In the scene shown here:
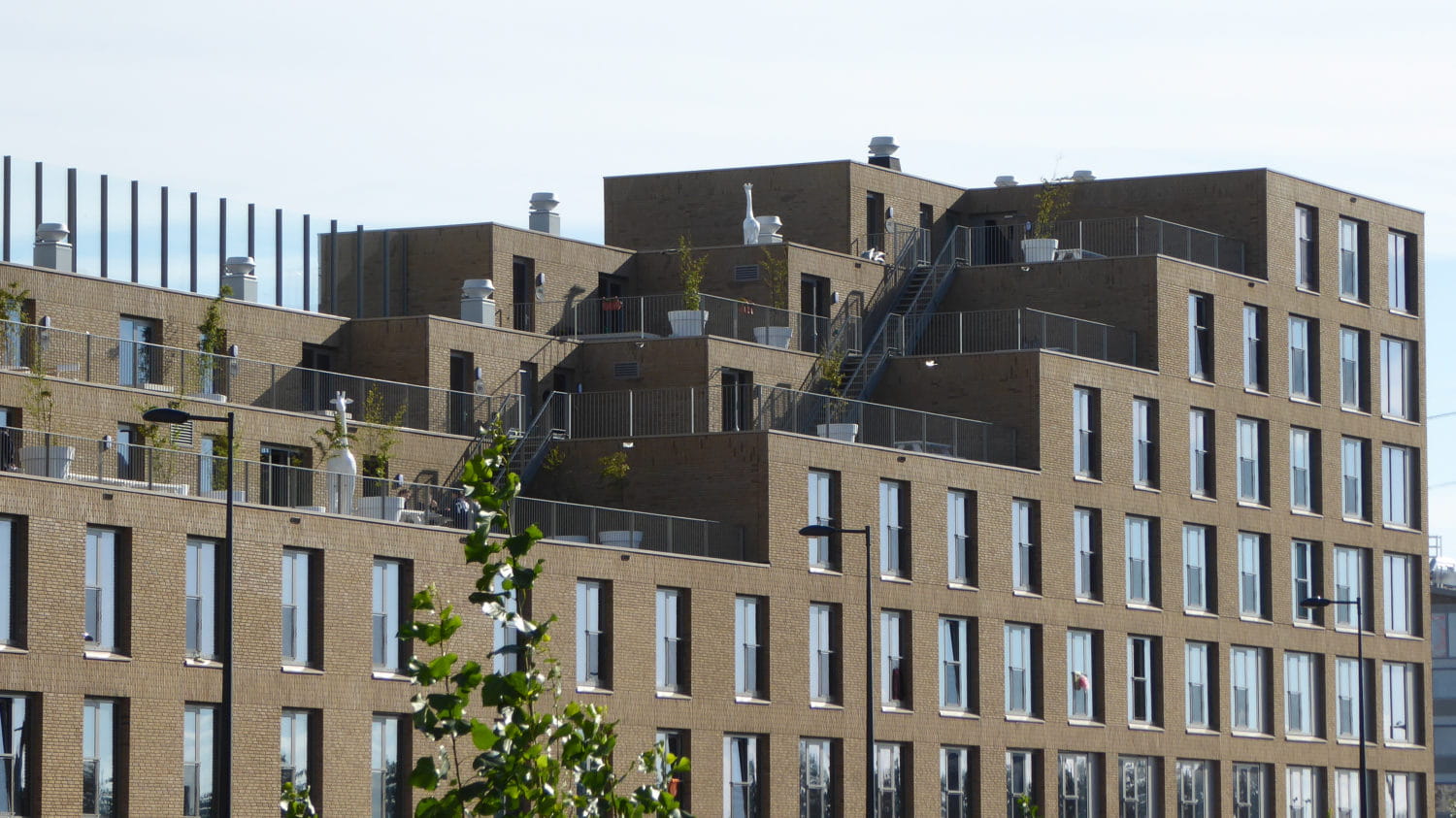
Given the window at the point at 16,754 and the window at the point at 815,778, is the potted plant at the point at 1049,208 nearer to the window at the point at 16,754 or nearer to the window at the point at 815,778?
the window at the point at 815,778

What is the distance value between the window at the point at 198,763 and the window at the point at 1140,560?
103ft

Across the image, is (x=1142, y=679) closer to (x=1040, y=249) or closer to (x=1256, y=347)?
(x=1256, y=347)

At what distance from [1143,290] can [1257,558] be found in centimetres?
939

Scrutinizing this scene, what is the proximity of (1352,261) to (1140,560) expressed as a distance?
48.4 feet

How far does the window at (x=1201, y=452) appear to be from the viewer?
77.9 m

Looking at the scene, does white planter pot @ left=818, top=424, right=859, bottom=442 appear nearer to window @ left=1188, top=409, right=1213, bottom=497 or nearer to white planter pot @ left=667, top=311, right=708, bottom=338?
white planter pot @ left=667, top=311, right=708, bottom=338

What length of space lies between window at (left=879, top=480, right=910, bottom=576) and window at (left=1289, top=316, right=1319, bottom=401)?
1849cm

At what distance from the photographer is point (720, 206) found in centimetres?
8338

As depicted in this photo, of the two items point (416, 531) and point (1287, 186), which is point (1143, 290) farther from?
point (416, 531)

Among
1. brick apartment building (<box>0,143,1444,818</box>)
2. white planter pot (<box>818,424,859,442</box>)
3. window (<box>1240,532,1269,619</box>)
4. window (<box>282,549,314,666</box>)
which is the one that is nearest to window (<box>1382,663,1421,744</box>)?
brick apartment building (<box>0,143,1444,818</box>)

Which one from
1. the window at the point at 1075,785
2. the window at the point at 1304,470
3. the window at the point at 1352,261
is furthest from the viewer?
the window at the point at 1352,261

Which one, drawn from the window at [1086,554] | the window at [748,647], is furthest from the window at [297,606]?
the window at [1086,554]

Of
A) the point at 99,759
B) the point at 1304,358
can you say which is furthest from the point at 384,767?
the point at 1304,358

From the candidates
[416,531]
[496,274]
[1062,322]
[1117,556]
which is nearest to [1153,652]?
[1117,556]
